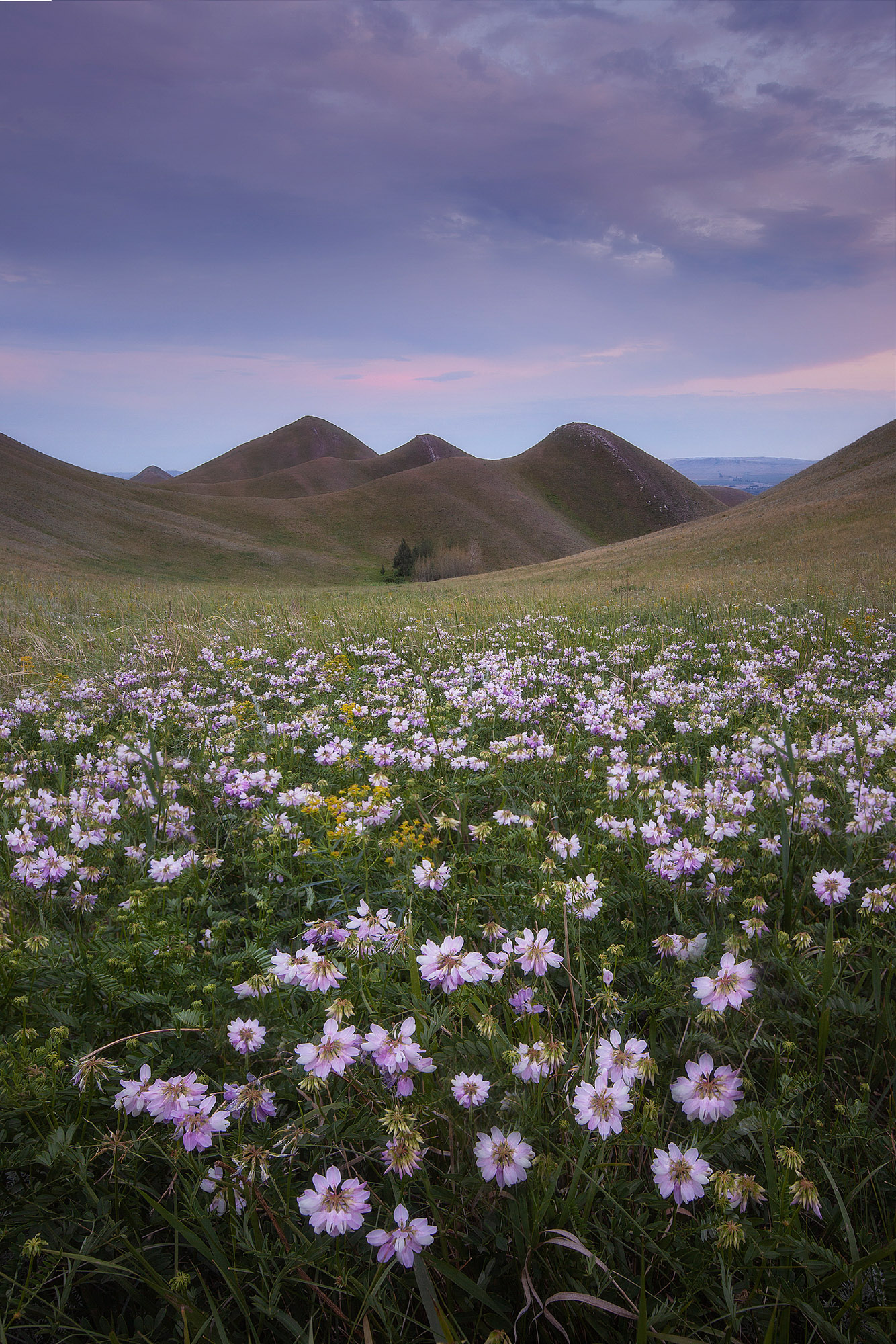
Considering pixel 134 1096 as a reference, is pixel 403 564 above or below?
above

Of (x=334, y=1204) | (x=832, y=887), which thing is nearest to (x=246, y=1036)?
(x=334, y=1204)

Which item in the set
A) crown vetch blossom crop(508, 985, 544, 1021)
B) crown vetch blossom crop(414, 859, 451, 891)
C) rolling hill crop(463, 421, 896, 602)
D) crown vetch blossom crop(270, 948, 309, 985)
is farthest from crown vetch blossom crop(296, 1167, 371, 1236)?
rolling hill crop(463, 421, 896, 602)

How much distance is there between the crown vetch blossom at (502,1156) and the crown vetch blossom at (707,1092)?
1.24 feet

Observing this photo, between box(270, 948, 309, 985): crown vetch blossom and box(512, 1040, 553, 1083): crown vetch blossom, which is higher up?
box(270, 948, 309, 985): crown vetch blossom

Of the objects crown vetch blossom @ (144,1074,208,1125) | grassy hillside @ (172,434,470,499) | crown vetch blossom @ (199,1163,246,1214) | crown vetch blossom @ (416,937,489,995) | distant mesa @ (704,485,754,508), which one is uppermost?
grassy hillside @ (172,434,470,499)

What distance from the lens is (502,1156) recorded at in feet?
4.31

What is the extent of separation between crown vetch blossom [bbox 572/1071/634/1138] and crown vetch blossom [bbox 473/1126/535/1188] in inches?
5.8

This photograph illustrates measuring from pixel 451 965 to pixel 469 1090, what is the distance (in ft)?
0.91

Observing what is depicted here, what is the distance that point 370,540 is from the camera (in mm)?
80750

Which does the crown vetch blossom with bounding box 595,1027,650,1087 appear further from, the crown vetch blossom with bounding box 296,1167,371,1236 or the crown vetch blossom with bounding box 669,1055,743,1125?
the crown vetch blossom with bounding box 296,1167,371,1236

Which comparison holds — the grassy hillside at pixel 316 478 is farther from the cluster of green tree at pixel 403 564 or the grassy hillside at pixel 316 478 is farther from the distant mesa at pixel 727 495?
the distant mesa at pixel 727 495

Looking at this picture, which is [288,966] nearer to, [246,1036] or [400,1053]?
[246,1036]

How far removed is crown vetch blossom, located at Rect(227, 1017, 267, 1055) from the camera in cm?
162

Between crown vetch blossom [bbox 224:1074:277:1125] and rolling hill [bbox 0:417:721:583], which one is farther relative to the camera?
rolling hill [bbox 0:417:721:583]
